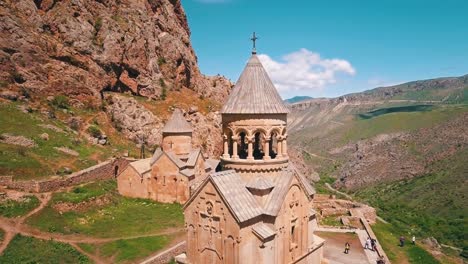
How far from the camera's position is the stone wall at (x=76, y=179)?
21.1 m

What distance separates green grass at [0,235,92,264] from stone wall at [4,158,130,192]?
16.4 feet

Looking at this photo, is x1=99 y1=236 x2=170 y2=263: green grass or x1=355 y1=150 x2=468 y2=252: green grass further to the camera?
x1=355 y1=150 x2=468 y2=252: green grass

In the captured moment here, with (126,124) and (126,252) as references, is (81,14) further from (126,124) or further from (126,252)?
(126,252)

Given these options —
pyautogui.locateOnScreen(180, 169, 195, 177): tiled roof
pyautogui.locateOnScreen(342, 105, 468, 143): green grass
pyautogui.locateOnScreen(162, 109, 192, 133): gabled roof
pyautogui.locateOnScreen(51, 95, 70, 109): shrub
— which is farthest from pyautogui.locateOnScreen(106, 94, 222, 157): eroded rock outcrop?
pyautogui.locateOnScreen(342, 105, 468, 143): green grass

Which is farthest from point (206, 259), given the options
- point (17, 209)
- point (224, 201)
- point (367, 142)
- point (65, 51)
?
point (367, 142)

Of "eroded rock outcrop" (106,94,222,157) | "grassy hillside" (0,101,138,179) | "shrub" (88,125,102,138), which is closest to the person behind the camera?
"grassy hillside" (0,101,138,179)

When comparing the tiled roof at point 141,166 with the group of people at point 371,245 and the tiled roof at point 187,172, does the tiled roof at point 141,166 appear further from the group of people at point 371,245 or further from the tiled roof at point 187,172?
the group of people at point 371,245

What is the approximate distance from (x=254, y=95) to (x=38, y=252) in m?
11.5

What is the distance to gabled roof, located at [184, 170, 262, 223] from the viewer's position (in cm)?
1166

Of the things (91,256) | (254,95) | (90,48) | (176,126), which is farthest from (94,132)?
(254,95)

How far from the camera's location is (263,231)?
11867 millimetres

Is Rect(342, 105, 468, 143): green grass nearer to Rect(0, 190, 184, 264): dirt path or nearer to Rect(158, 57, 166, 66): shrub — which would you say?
Rect(158, 57, 166, 66): shrub

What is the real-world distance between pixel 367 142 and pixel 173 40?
87.5 m

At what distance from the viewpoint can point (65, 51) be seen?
129 ft
